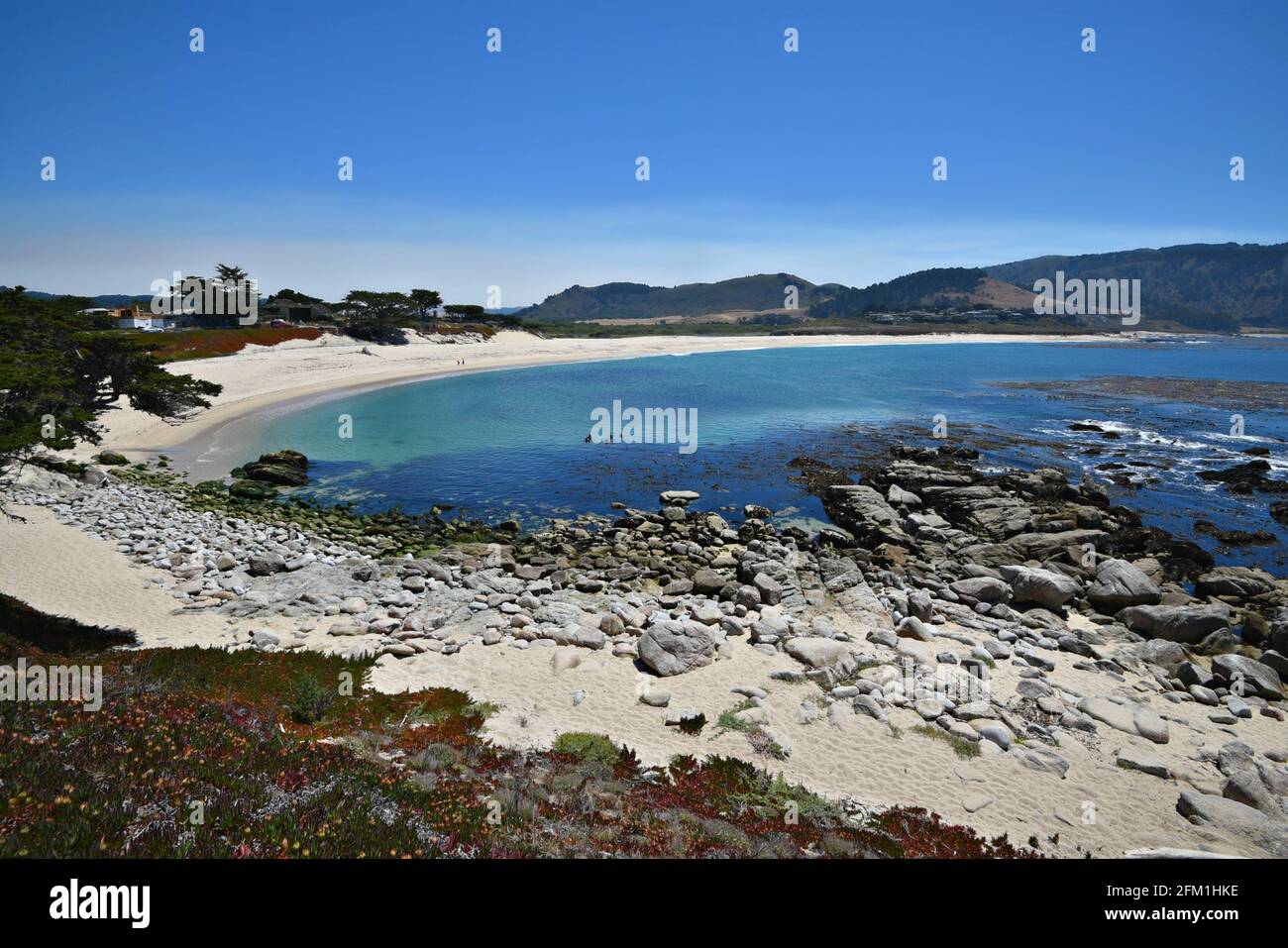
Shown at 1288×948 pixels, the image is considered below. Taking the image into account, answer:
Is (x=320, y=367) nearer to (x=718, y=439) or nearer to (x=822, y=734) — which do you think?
(x=718, y=439)

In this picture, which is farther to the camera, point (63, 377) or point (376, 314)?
point (376, 314)

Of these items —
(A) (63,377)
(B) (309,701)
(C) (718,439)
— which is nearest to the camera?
(B) (309,701)

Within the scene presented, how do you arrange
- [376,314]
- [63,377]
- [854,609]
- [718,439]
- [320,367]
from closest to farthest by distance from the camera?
1. [63,377]
2. [854,609]
3. [718,439]
4. [320,367]
5. [376,314]

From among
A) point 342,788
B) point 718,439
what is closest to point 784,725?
point 342,788

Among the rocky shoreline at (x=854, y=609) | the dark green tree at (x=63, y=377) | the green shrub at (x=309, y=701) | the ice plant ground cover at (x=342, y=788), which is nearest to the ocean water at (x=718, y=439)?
the rocky shoreline at (x=854, y=609)

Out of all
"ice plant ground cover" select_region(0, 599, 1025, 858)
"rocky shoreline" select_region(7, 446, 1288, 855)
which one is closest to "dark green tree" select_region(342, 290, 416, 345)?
"rocky shoreline" select_region(7, 446, 1288, 855)

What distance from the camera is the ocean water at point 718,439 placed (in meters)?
28.7

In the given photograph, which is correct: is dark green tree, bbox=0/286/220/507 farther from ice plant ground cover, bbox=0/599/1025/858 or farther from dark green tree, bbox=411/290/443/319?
dark green tree, bbox=411/290/443/319

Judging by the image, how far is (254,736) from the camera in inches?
344

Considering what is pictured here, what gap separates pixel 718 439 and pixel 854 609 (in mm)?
26250

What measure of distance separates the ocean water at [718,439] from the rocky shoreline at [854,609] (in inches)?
166

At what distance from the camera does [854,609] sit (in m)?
17.6
